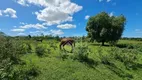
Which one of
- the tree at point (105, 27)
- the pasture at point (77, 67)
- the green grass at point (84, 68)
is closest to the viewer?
the pasture at point (77, 67)

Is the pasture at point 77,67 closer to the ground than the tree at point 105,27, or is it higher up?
closer to the ground

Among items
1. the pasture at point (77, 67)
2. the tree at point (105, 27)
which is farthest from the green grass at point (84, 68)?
the tree at point (105, 27)

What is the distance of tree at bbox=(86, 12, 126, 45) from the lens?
37.2m

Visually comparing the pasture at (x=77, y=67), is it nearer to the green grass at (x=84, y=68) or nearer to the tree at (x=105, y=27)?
the green grass at (x=84, y=68)

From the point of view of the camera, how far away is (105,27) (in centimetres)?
3831

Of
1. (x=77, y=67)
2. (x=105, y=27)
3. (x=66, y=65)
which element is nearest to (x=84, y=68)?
(x=77, y=67)

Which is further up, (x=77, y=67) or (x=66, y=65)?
(x=66, y=65)

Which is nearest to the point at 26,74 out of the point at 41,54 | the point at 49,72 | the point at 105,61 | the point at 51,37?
the point at 49,72

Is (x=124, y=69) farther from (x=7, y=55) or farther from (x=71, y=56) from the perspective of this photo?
(x=7, y=55)

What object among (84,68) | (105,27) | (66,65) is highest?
(105,27)

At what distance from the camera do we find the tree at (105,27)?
122ft

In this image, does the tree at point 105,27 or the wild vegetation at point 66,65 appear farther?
the tree at point 105,27

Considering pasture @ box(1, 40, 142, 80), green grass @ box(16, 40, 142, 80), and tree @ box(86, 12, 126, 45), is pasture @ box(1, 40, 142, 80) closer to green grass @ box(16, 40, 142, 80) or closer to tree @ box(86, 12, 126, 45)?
green grass @ box(16, 40, 142, 80)

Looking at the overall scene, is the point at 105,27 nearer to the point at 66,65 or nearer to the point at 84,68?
the point at 84,68
